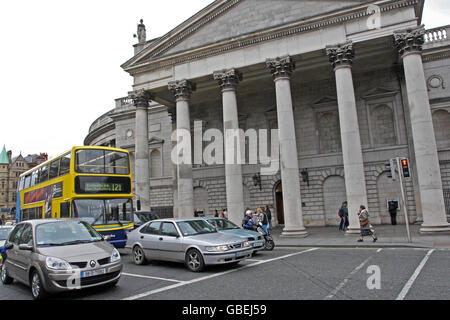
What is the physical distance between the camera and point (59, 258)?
6598 mm

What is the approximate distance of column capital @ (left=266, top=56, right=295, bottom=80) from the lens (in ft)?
64.1

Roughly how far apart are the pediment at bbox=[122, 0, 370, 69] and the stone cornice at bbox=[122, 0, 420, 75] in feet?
0.77

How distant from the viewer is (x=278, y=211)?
84.8 feet

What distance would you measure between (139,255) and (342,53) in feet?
49.5

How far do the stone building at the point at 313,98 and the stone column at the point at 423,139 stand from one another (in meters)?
0.05

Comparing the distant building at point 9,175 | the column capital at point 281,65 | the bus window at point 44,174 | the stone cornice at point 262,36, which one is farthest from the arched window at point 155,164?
the distant building at point 9,175

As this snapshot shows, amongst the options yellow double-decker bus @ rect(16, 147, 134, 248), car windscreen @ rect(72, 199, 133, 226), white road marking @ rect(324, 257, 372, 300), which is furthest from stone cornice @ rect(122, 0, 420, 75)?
white road marking @ rect(324, 257, 372, 300)

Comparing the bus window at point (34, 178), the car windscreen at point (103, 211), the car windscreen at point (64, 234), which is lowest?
the car windscreen at point (64, 234)

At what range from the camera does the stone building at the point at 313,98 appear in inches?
687

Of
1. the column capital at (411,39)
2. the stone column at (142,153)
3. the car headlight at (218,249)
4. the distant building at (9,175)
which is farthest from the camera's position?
the distant building at (9,175)

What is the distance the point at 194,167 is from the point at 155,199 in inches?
222

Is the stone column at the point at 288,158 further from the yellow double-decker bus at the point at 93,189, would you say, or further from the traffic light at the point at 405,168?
the yellow double-decker bus at the point at 93,189
